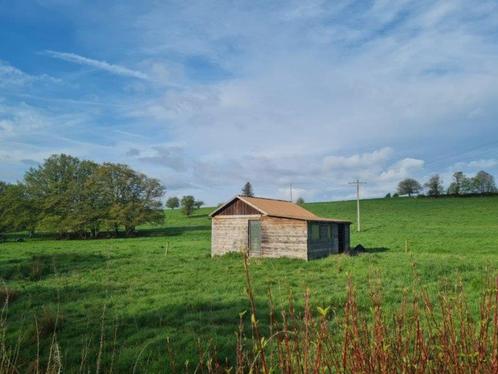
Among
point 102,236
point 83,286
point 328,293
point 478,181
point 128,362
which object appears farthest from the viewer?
point 478,181

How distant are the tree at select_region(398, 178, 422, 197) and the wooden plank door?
78.3 metres

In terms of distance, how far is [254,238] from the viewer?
27156mm

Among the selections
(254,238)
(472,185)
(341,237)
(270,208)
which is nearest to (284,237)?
(254,238)

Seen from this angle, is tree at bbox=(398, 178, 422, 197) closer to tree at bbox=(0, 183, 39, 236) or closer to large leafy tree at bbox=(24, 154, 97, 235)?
large leafy tree at bbox=(24, 154, 97, 235)

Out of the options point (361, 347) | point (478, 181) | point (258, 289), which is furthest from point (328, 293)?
point (478, 181)

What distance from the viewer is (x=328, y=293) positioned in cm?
1279

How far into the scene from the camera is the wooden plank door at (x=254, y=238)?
26844 mm

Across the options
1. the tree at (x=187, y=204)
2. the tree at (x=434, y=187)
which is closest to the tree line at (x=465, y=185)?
the tree at (x=434, y=187)

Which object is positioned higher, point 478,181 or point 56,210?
point 478,181

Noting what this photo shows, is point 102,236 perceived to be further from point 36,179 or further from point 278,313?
point 278,313

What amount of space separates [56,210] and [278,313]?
53232 millimetres

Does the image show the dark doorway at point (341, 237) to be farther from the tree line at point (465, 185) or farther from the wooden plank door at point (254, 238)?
the tree line at point (465, 185)

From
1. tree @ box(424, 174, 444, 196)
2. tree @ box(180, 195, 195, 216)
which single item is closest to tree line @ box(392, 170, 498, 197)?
tree @ box(424, 174, 444, 196)

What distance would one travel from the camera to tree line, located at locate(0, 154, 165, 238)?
54.3 metres
